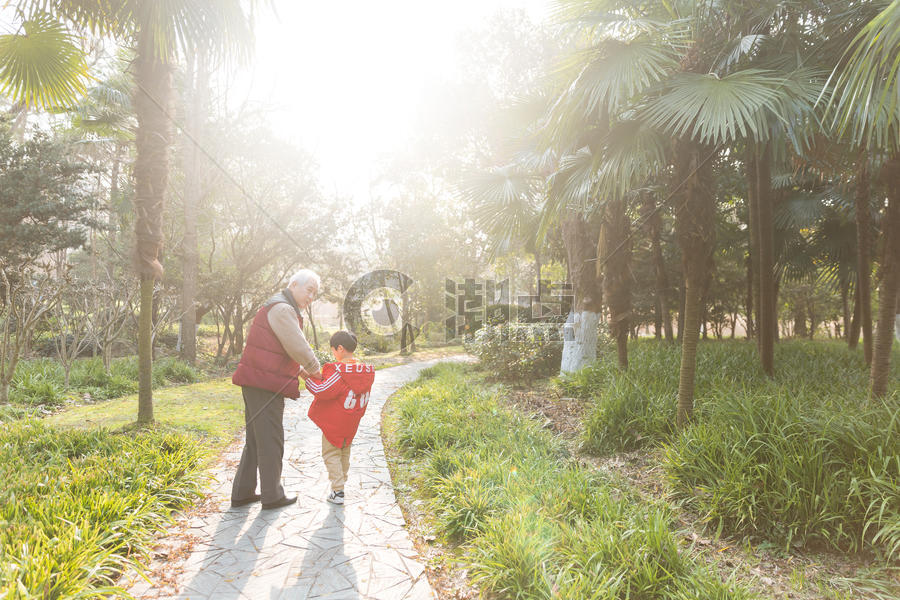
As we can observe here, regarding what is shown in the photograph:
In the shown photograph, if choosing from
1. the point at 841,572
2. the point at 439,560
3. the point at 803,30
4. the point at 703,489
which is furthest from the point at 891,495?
the point at 803,30

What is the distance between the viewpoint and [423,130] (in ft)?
45.6

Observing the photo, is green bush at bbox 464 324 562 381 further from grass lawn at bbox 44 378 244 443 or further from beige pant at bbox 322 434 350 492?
beige pant at bbox 322 434 350 492

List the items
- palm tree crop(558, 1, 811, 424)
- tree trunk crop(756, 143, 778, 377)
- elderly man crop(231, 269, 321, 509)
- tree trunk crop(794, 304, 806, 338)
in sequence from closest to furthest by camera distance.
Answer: elderly man crop(231, 269, 321, 509) → palm tree crop(558, 1, 811, 424) → tree trunk crop(756, 143, 778, 377) → tree trunk crop(794, 304, 806, 338)

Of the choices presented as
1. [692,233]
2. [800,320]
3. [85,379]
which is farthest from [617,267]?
[800,320]

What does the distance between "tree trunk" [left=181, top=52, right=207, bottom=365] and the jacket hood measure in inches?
401

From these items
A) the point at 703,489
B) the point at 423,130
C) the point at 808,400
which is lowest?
the point at 703,489

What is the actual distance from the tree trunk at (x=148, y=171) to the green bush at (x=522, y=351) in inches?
241

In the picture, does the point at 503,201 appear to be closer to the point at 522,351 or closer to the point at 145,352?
the point at 522,351

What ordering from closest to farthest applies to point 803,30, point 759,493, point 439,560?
point 439,560, point 759,493, point 803,30

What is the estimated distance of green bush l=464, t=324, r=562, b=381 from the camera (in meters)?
8.93

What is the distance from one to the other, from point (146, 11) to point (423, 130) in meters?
9.98

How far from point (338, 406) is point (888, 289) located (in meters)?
5.04

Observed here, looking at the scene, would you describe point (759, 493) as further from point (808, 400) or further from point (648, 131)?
point (648, 131)

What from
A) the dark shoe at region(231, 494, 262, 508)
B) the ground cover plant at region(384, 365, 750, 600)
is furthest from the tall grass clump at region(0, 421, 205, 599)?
the ground cover plant at region(384, 365, 750, 600)
